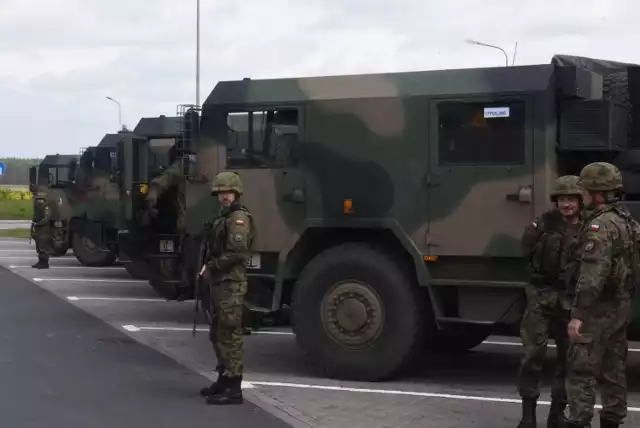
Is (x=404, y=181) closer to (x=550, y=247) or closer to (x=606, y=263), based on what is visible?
(x=550, y=247)

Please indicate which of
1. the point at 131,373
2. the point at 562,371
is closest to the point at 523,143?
the point at 562,371

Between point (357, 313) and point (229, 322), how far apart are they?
4.17ft

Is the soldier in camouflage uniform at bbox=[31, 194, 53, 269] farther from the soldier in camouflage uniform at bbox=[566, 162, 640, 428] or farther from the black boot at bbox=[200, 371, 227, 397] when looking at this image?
the soldier in camouflage uniform at bbox=[566, 162, 640, 428]

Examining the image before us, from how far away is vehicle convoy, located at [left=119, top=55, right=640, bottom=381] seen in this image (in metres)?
8.35

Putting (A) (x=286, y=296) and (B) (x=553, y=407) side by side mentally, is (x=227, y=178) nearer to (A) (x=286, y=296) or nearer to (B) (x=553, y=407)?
(A) (x=286, y=296)

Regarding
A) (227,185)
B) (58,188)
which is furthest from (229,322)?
(58,188)

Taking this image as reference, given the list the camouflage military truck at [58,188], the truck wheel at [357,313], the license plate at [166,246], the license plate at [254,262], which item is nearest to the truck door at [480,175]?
the truck wheel at [357,313]

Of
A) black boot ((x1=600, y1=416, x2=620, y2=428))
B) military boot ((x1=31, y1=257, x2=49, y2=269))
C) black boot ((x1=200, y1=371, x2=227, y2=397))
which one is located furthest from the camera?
military boot ((x1=31, y1=257, x2=49, y2=269))

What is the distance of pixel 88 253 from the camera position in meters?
20.9

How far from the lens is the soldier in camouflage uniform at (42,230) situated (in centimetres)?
2002

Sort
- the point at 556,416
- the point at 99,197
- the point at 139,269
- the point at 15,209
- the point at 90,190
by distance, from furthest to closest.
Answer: the point at 15,209 → the point at 90,190 → the point at 99,197 → the point at 139,269 → the point at 556,416

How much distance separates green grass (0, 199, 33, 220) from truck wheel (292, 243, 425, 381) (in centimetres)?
4104

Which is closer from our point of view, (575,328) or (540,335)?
(575,328)

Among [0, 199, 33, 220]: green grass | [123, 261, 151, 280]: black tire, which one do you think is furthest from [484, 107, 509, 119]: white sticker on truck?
[0, 199, 33, 220]: green grass
